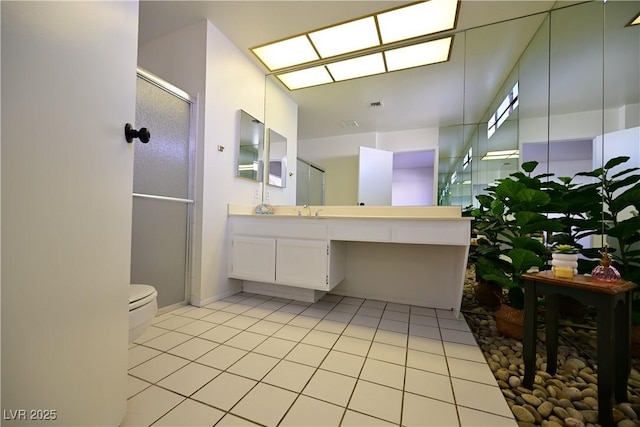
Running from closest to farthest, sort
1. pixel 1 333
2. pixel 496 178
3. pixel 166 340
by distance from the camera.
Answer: pixel 1 333, pixel 166 340, pixel 496 178

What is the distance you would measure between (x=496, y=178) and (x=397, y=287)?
55.7 inches

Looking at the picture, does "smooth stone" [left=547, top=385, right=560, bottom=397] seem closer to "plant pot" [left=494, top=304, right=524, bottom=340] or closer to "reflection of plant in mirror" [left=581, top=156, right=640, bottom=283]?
"plant pot" [left=494, top=304, right=524, bottom=340]

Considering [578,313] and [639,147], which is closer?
[639,147]

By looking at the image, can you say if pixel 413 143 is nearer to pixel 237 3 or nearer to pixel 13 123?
pixel 237 3

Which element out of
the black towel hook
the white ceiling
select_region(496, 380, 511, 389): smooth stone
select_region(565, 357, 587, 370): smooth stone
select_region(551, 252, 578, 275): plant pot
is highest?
the white ceiling

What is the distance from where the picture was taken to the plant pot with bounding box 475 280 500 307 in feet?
7.10

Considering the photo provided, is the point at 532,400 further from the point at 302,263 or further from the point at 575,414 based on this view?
the point at 302,263

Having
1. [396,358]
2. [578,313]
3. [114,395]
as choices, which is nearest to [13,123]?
[114,395]

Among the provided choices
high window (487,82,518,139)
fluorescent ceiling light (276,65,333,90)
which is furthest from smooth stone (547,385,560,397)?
fluorescent ceiling light (276,65,333,90)

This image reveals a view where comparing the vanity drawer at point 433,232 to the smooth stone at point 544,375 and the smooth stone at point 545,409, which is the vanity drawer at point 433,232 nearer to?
the smooth stone at point 544,375

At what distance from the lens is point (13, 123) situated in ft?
1.81

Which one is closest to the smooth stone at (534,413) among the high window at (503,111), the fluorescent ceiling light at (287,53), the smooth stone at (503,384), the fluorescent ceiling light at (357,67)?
the smooth stone at (503,384)

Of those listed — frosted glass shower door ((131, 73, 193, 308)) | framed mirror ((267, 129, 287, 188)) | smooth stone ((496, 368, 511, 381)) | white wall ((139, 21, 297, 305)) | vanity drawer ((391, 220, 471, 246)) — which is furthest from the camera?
framed mirror ((267, 129, 287, 188))

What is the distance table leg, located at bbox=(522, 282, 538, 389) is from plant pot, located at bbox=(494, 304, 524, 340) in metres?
0.48
